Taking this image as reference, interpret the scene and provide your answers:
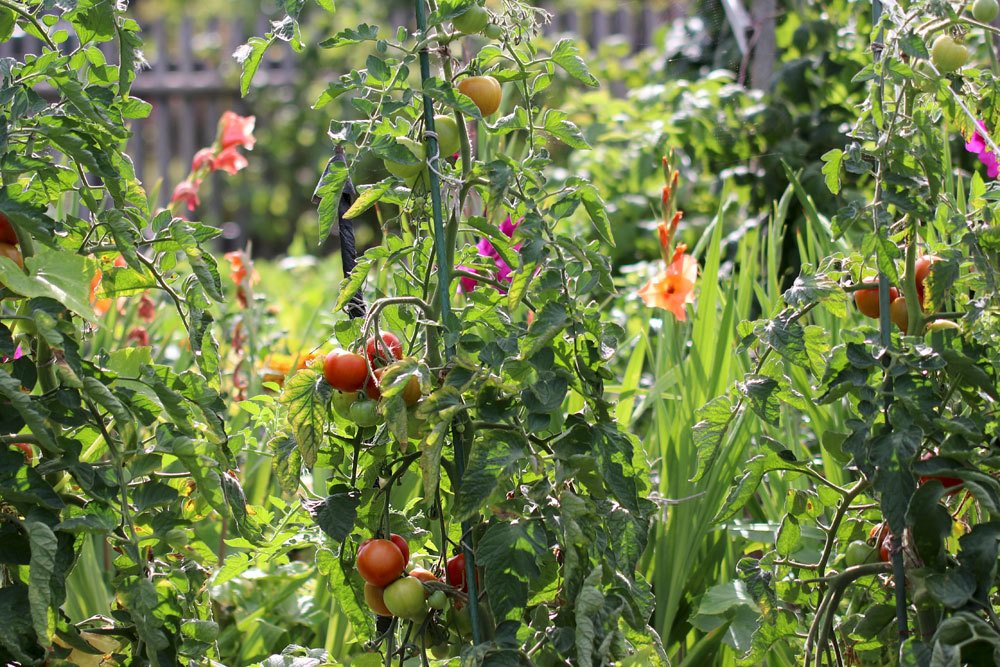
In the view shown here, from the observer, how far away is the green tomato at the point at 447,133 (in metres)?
0.85

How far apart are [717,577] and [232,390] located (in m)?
0.88

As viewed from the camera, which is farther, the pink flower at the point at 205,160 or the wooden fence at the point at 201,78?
the wooden fence at the point at 201,78

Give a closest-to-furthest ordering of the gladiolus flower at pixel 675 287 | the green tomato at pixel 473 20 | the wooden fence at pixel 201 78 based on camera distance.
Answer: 1. the green tomato at pixel 473 20
2. the gladiolus flower at pixel 675 287
3. the wooden fence at pixel 201 78

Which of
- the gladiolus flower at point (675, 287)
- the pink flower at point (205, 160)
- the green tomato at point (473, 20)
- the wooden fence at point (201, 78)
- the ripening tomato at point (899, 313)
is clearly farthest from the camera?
the wooden fence at point (201, 78)

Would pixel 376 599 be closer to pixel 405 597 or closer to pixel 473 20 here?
pixel 405 597

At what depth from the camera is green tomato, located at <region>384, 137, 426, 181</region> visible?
828mm

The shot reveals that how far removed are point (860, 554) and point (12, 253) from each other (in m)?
0.77

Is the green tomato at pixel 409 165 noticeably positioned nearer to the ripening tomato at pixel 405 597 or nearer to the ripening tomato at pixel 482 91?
the ripening tomato at pixel 482 91

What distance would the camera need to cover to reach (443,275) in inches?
32.7

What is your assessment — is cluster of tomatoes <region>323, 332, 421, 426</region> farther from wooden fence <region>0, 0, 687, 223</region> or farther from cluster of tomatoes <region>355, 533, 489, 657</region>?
wooden fence <region>0, 0, 687, 223</region>

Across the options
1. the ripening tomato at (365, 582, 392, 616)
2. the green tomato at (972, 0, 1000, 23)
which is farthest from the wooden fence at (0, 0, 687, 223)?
the ripening tomato at (365, 582, 392, 616)

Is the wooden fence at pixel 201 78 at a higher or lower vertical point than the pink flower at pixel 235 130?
lower

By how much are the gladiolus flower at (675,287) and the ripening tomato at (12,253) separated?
2.59 ft

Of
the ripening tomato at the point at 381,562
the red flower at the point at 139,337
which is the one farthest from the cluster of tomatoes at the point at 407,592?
A: the red flower at the point at 139,337
